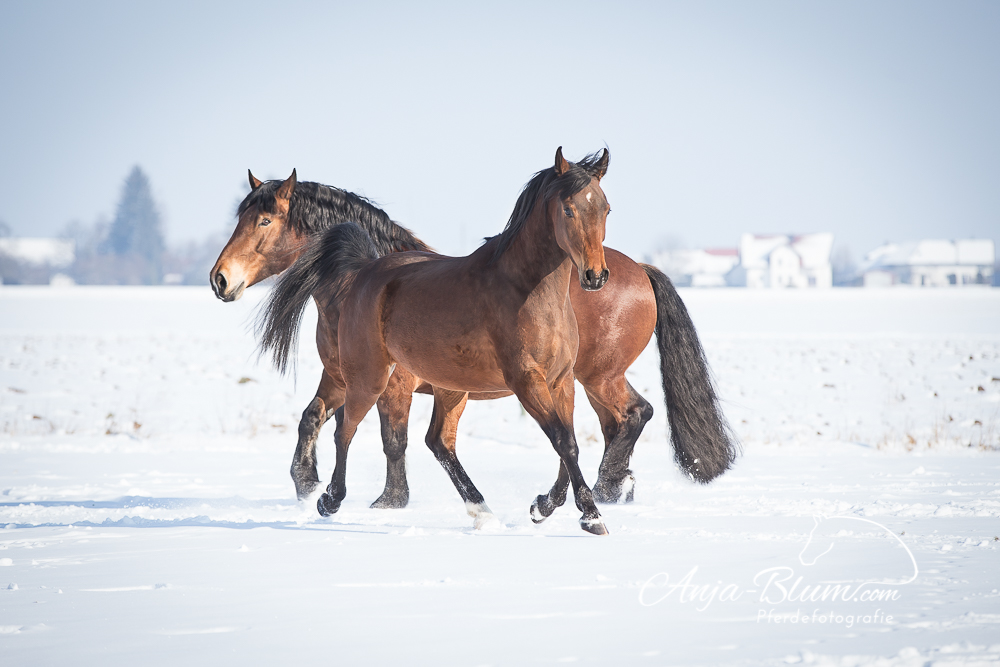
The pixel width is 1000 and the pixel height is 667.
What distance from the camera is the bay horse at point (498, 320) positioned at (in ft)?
14.4

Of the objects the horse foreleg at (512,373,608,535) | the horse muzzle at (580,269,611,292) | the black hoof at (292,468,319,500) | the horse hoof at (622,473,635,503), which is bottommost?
the black hoof at (292,468,319,500)

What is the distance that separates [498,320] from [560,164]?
0.84 m

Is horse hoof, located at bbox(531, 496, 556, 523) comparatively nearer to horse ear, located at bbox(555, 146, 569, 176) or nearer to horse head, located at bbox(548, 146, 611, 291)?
horse head, located at bbox(548, 146, 611, 291)

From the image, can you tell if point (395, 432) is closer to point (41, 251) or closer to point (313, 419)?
point (313, 419)

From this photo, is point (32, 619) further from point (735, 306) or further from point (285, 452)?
point (735, 306)

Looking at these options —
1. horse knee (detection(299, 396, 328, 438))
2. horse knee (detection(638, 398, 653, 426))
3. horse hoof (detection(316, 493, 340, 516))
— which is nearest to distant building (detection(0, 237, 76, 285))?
horse knee (detection(299, 396, 328, 438))

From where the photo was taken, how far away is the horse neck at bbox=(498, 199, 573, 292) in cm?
451

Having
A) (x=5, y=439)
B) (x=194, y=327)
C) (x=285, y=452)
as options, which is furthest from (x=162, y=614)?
(x=194, y=327)

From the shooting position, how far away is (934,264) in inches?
3152

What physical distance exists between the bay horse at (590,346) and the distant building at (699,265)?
5817 cm

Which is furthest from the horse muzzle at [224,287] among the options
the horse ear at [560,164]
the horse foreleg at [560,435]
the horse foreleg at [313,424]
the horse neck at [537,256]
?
the horse ear at [560,164]

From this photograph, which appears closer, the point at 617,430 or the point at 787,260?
the point at 617,430

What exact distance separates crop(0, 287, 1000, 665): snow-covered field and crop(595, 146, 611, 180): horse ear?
6.03 ft

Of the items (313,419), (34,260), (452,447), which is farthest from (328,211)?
(34,260)
